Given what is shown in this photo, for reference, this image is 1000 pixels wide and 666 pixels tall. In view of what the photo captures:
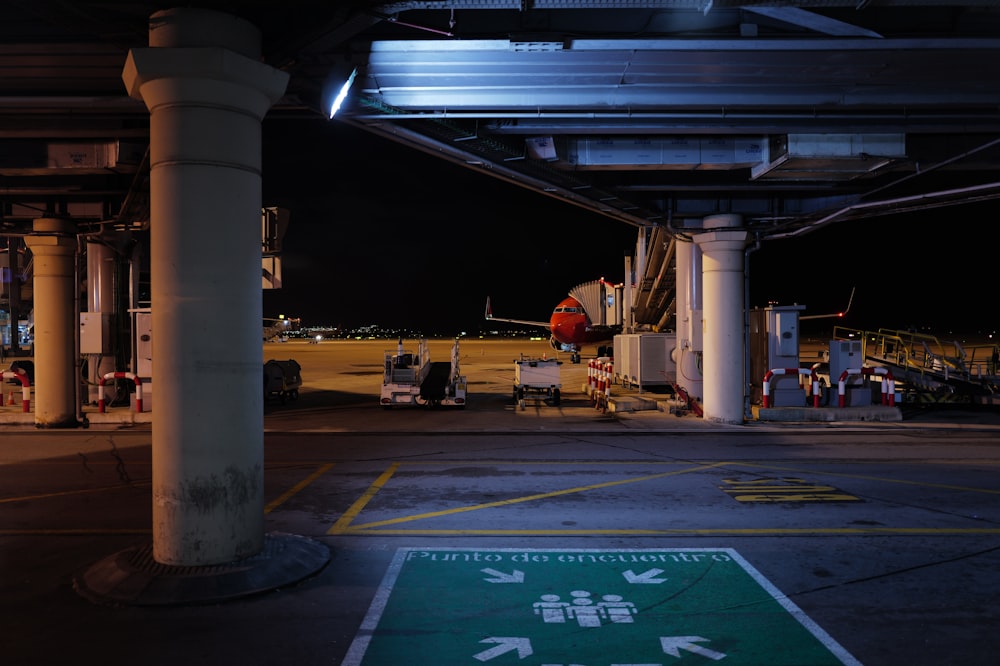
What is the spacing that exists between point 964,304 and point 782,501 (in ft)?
453

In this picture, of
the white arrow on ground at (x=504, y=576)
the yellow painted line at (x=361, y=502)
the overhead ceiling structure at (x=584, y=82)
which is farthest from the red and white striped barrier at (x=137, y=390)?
the white arrow on ground at (x=504, y=576)

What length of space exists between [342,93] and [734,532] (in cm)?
697

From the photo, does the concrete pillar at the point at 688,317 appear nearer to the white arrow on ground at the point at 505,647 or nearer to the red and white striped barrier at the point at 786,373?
the red and white striped barrier at the point at 786,373

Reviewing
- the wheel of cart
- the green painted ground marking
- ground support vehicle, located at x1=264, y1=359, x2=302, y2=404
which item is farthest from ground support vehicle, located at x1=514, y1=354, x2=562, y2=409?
the green painted ground marking

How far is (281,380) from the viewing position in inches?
877

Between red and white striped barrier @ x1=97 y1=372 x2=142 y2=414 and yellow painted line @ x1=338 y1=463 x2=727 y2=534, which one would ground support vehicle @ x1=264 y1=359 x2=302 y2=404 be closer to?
red and white striped barrier @ x1=97 y1=372 x2=142 y2=414

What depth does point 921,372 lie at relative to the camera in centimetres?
2297

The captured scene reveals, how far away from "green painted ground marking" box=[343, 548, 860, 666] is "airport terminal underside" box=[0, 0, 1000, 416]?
4397mm

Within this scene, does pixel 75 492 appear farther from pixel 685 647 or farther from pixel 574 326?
pixel 574 326

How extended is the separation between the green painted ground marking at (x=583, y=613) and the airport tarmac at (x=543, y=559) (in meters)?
0.02

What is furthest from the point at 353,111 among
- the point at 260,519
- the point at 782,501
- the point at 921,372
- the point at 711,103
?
the point at 921,372

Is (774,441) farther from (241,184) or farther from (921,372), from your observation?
(241,184)

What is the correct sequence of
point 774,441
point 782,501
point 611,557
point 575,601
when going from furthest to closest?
point 774,441 → point 782,501 → point 611,557 → point 575,601

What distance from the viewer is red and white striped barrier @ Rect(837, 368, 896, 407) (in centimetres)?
1858
